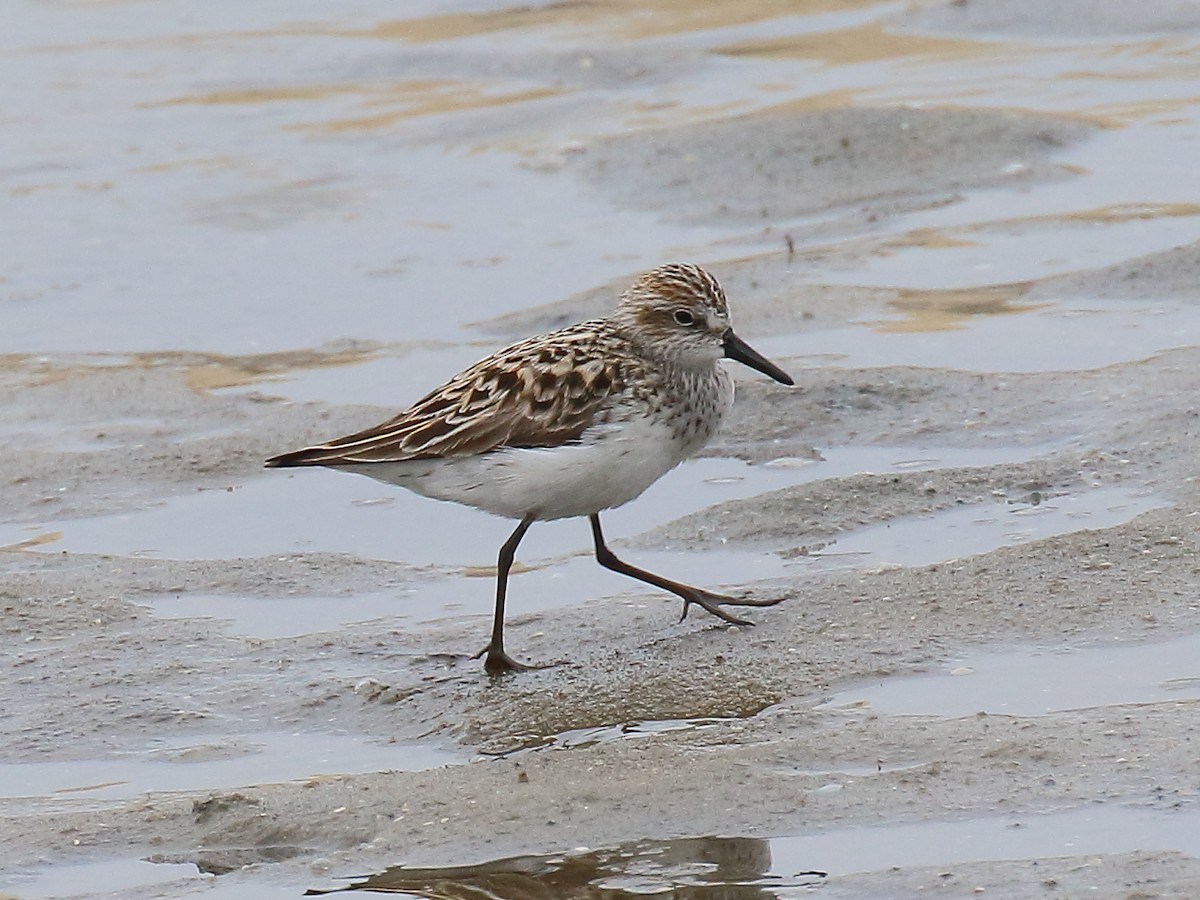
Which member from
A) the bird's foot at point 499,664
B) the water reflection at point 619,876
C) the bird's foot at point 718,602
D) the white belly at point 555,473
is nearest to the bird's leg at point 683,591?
the bird's foot at point 718,602

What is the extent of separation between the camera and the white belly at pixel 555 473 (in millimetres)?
6660

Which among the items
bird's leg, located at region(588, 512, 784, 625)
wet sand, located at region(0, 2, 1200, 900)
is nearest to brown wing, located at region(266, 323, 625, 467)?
bird's leg, located at region(588, 512, 784, 625)

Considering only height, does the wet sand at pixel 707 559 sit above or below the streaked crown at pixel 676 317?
below

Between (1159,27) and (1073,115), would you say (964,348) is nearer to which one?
(1073,115)

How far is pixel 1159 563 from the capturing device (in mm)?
6777

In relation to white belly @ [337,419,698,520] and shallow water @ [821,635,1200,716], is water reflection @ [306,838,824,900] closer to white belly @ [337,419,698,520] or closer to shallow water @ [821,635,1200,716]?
shallow water @ [821,635,1200,716]

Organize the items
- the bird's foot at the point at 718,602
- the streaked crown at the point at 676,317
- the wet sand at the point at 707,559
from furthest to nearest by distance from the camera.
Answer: the streaked crown at the point at 676,317
the bird's foot at the point at 718,602
the wet sand at the point at 707,559

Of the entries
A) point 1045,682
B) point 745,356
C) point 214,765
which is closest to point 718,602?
point 745,356

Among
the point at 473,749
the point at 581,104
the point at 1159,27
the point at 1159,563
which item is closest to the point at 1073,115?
the point at 1159,27

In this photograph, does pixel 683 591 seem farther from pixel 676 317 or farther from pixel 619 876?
pixel 619 876

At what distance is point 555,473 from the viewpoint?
6641 millimetres

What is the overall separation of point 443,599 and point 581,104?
321 inches

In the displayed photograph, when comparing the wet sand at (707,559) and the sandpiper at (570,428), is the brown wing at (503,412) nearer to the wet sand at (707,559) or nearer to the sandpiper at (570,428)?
the sandpiper at (570,428)

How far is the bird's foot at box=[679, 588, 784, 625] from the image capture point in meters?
6.82
